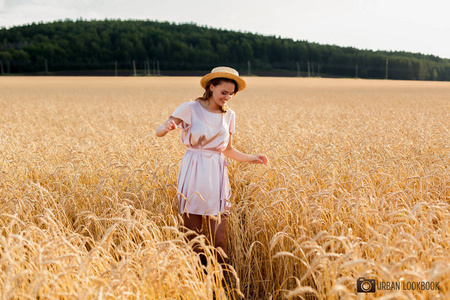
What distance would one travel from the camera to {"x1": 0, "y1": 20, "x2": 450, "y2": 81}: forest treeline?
96.9m

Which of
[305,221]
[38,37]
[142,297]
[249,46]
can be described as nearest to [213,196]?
[305,221]

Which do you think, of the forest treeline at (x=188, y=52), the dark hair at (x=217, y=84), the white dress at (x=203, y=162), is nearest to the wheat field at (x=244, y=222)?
the white dress at (x=203, y=162)

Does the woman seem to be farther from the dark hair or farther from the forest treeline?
the forest treeline

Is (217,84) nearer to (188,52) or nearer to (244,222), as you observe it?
(244,222)

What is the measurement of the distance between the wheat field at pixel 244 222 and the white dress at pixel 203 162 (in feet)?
0.67

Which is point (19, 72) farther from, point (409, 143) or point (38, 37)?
point (409, 143)

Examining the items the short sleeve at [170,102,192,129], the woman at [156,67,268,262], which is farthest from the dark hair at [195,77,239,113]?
the short sleeve at [170,102,192,129]

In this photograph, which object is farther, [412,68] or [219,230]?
[412,68]

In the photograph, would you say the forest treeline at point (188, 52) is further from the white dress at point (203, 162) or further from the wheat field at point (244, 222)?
the white dress at point (203, 162)

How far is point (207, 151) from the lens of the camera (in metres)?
3.38

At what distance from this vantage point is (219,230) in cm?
323

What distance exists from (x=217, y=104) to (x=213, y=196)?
2.92ft

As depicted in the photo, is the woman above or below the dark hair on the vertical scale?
below

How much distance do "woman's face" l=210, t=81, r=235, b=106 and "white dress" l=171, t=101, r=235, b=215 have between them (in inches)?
5.5
